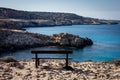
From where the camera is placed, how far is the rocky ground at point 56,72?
15.2 m

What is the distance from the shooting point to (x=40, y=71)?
54.0ft

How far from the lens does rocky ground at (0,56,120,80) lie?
1525cm

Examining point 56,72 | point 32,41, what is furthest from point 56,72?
point 32,41

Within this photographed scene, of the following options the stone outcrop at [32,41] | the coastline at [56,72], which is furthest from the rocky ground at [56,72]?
the stone outcrop at [32,41]

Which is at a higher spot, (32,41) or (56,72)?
(56,72)

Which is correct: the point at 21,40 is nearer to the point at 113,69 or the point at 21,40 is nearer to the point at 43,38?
the point at 43,38

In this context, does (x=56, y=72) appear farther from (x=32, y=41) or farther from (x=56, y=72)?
(x=32, y=41)

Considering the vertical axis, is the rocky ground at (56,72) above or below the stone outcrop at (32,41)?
above

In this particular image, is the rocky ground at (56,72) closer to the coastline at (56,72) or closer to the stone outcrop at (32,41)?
the coastline at (56,72)

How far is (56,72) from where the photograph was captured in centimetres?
1628

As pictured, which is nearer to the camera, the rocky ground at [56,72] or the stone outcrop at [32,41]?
the rocky ground at [56,72]

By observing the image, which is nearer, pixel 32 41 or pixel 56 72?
pixel 56 72

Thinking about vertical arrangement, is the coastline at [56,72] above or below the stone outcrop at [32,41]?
above

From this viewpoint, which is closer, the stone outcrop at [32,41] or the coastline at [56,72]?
the coastline at [56,72]
